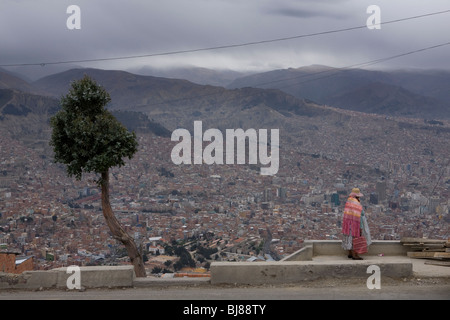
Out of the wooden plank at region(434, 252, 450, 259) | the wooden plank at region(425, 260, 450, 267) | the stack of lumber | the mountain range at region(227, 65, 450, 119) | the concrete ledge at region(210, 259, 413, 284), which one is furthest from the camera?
the mountain range at region(227, 65, 450, 119)

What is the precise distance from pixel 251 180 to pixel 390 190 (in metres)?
17.1

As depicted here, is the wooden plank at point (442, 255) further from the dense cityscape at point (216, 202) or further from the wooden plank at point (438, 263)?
the dense cityscape at point (216, 202)

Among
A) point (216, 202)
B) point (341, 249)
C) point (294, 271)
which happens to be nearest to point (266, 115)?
point (216, 202)

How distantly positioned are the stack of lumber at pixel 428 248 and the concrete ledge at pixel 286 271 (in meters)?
2.06

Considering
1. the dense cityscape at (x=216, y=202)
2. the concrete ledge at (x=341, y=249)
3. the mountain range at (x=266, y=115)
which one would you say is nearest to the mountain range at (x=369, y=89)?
the mountain range at (x=266, y=115)

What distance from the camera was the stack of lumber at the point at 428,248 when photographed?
1006 centimetres

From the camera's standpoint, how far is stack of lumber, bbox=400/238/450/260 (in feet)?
33.0

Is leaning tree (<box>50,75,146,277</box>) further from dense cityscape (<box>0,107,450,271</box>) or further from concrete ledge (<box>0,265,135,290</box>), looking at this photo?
dense cityscape (<box>0,107,450,271</box>)

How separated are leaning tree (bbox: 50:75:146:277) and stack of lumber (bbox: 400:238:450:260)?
19.3 feet

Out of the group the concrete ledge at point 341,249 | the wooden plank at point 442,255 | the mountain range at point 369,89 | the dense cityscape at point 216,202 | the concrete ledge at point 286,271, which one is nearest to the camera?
the concrete ledge at point 286,271

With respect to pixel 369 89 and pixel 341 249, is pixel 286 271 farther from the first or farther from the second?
pixel 369 89

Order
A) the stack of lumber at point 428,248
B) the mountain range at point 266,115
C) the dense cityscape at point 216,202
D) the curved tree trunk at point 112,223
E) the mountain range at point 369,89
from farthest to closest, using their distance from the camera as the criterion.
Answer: the mountain range at point 369,89
the mountain range at point 266,115
the dense cityscape at point 216,202
the curved tree trunk at point 112,223
the stack of lumber at point 428,248

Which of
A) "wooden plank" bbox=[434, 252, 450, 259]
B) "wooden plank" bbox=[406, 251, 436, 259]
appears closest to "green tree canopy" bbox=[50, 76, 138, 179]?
"wooden plank" bbox=[406, 251, 436, 259]

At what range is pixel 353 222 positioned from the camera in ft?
33.2
